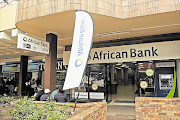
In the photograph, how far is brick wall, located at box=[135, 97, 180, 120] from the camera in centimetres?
414

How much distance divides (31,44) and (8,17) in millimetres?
2557

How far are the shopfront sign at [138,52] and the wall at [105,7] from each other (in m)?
2.54

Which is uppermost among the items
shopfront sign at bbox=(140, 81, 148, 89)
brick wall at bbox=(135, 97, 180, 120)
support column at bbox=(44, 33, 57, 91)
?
support column at bbox=(44, 33, 57, 91)

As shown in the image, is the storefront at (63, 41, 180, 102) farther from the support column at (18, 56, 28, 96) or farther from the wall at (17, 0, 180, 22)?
the support column at (18, 56, 28, 96)

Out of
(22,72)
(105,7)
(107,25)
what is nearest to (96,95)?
(107,25)

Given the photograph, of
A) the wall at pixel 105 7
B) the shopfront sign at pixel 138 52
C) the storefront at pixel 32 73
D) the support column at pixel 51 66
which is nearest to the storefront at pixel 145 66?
the shopfront sign at pixel 138 52

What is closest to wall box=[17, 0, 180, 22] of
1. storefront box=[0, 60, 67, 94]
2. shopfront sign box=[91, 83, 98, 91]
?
shopfront sign box=[91, 83, 98, 91]

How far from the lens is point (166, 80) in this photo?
7.22 metres

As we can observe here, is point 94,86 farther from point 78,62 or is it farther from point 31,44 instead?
point 78,62

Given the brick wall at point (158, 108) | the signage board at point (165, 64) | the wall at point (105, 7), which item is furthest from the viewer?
the signage board at point (165, 64)

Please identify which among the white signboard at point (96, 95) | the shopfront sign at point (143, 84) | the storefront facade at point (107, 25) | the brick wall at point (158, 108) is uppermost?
the storefront facade at point (107, 25)

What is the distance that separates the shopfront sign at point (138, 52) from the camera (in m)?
6.63

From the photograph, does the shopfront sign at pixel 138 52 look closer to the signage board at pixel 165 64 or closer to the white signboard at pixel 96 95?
the signage board at pixel 165 64

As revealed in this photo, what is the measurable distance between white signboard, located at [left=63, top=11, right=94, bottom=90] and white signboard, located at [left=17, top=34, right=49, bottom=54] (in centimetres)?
271
